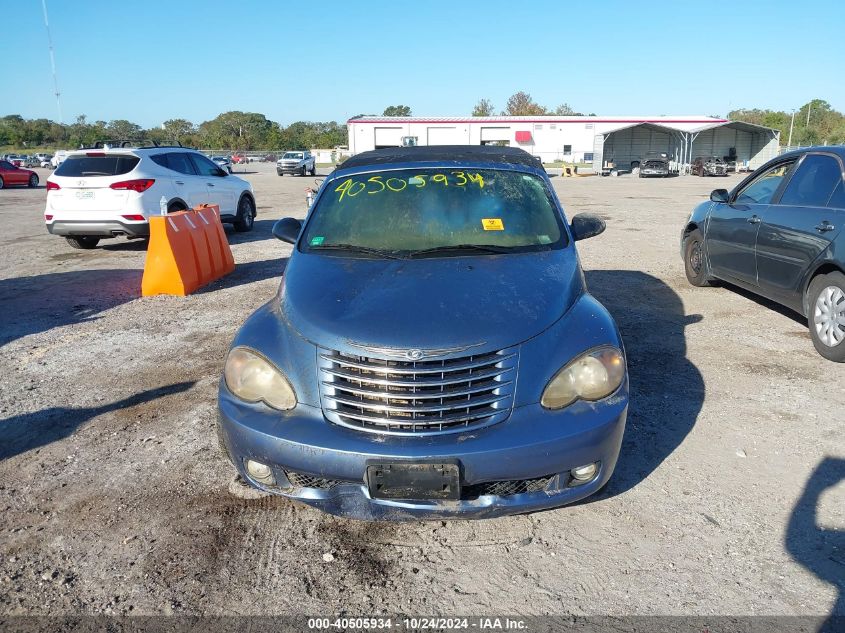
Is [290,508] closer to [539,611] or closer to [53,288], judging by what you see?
[539,611]

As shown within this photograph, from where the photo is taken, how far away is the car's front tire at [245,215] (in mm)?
13344

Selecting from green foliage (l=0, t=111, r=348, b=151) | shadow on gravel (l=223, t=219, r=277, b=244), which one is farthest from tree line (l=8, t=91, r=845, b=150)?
shadow on gravel (l=223, t=219, r=277, b=244)

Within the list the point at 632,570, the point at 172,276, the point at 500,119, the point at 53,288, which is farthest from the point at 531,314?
the point at 500,119

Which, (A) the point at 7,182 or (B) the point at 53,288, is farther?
(A) the point at 7,182

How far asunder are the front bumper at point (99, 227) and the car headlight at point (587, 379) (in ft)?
30.3

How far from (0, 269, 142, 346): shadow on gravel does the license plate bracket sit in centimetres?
531

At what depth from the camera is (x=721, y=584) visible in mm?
2660

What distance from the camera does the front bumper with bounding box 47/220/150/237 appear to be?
10289 mm

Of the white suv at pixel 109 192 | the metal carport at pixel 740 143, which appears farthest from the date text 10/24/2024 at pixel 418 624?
the metal carport at pixel 740 143

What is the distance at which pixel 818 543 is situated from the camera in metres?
2.91

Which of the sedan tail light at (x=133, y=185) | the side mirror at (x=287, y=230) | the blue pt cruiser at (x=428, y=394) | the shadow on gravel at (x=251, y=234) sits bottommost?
the shadow on gravel at (x=251, y=234)

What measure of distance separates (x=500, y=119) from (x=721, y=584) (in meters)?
59.7

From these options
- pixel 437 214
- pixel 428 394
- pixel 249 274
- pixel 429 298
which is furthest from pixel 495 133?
pixel 428 394

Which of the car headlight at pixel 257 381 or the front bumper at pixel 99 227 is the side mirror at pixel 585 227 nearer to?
the car headlight at pixel 257 381
